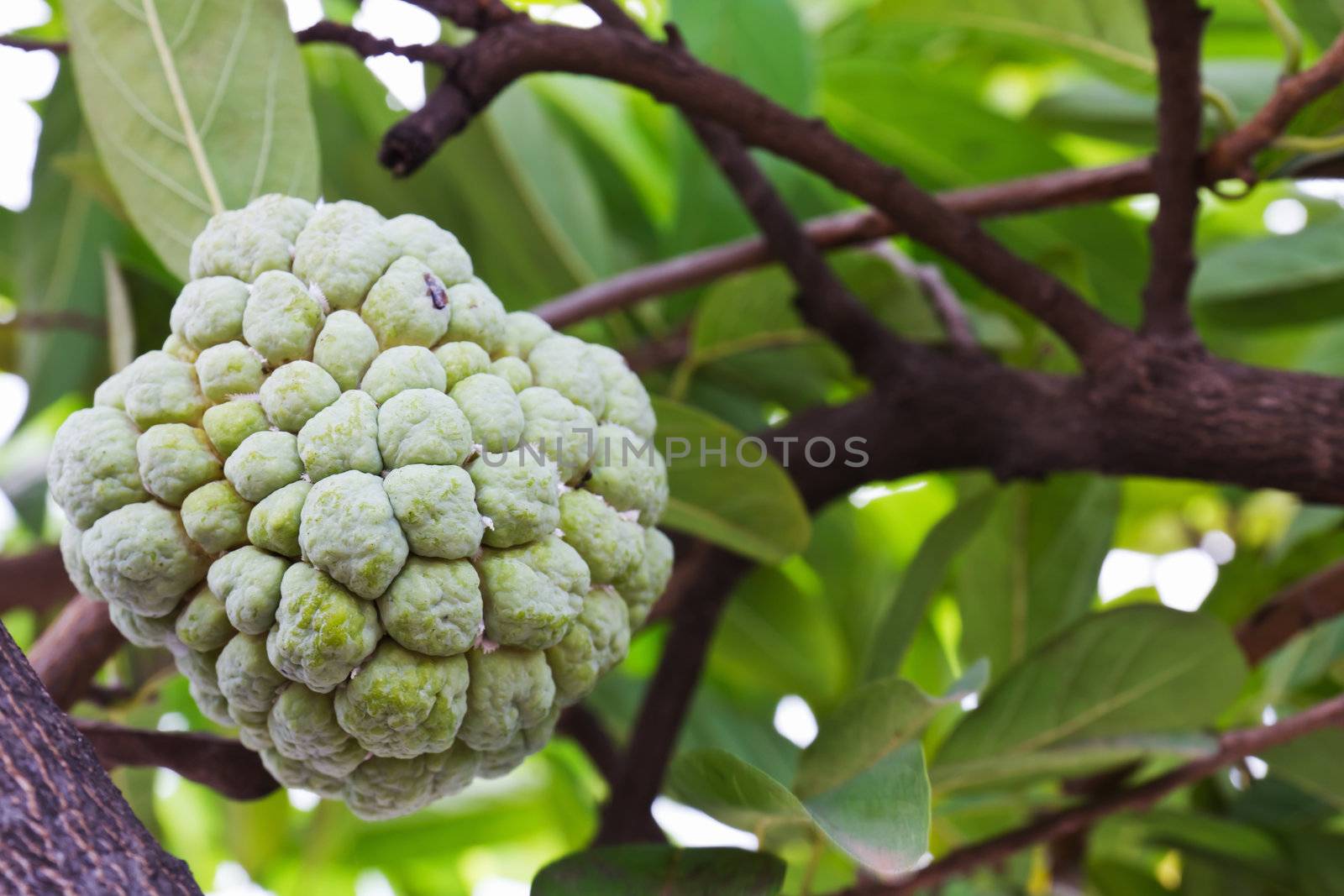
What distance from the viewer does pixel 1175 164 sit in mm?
1030

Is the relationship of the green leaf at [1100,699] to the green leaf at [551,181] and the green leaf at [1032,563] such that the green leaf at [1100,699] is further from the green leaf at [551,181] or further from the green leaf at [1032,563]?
the green leaf at [551,181]

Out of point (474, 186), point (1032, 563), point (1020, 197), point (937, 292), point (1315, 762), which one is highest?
point (474, 186)

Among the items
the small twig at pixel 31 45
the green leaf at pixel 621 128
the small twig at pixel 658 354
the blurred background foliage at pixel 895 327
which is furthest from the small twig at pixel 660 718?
the small twig at pixel 31 45

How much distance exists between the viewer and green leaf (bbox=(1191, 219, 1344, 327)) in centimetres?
148

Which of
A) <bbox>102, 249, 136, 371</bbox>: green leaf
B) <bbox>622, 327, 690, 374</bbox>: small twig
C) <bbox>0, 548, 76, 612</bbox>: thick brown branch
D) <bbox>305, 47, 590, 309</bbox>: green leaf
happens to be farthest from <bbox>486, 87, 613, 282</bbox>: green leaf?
<bbox>0, 548, 76, 612</bbox>: thick brown branch

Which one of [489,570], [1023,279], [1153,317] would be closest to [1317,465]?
[1153,317]

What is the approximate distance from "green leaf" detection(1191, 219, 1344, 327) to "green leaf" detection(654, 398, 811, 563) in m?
0.72

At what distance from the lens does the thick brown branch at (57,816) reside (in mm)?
599

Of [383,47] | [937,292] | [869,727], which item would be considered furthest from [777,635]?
[383,47]

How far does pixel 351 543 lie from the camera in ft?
2.27

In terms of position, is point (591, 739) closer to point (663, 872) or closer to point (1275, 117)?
point (663, 872)

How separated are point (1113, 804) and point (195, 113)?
1.16 metres

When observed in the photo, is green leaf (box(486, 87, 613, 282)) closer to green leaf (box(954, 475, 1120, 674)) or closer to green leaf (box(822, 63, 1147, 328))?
green leaf (box(822, 63, 1147, 328))

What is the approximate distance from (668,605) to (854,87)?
84cm
